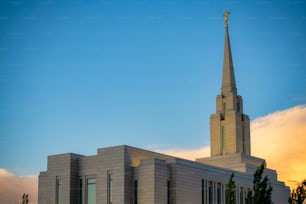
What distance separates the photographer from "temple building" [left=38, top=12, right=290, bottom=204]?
52.6 metres

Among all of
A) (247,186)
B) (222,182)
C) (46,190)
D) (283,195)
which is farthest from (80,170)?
(283,195)

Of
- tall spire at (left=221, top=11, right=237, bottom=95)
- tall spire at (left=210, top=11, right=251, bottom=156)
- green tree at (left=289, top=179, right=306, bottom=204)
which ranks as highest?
tall spire at (left=221, top=11, right=237, bottom=95)

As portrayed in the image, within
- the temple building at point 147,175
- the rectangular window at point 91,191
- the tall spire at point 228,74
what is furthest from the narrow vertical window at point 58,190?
the tall spire at point 228,74

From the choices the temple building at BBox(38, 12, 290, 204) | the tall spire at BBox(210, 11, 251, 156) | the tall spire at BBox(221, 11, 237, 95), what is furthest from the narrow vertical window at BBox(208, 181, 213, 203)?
the tall spire at BBox(221, 11, 237, 95)

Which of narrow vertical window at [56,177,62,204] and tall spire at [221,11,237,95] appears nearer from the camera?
narrow vertical window at [56,177,62,204]

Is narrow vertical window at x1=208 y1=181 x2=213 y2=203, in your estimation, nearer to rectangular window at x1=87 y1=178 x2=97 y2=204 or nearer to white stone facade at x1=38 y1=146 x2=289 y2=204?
white stone facade at x1=38 y1=146 x2=289 y2=204

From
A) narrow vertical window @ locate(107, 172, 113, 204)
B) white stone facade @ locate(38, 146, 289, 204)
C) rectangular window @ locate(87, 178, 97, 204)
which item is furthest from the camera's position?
rectangular window @ locate(87, 178, 97, 204)

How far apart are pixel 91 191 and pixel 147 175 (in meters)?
6.77

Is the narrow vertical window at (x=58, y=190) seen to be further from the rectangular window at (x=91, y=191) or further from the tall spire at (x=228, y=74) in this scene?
the tall spire at (x=228, y=74)

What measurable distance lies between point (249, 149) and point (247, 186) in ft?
19.6

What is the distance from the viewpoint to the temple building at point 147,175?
52625 mm

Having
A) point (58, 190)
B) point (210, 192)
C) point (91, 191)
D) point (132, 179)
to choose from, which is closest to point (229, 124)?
point (210, 192)

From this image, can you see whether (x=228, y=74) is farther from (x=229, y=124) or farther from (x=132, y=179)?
(x=132, y=179)

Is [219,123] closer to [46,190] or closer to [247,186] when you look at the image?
[247,186]
